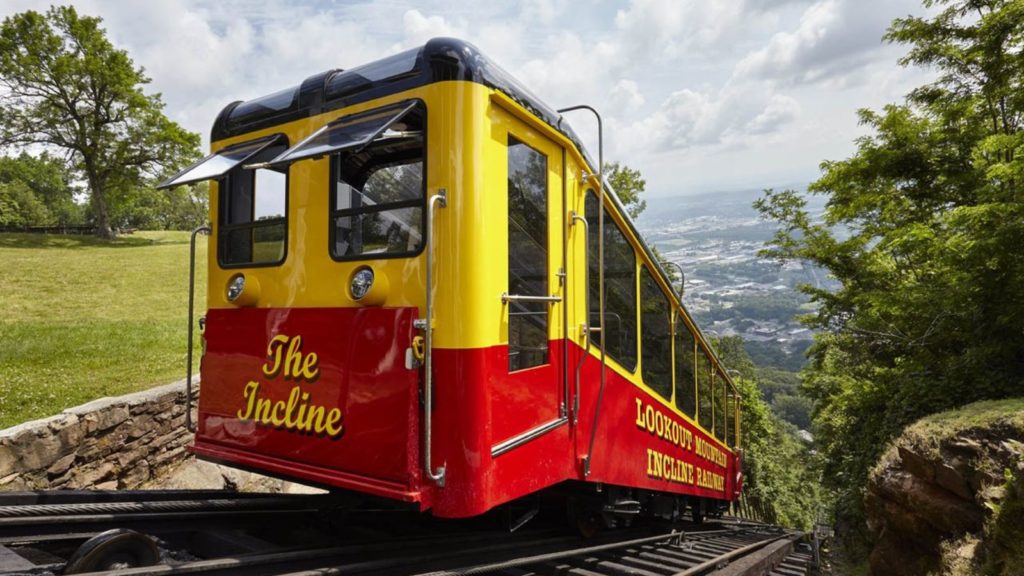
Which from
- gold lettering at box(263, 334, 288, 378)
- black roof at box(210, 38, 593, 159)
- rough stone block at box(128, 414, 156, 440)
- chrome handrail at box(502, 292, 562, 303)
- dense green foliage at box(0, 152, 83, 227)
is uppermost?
dense green foliage at box(0, 152, 83, 227)

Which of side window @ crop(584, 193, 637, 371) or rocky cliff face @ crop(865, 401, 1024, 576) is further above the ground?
side window @ crop(584, 193, 637, 371)

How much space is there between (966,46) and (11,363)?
57.1ft

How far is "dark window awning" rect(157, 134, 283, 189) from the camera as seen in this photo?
3369 mm

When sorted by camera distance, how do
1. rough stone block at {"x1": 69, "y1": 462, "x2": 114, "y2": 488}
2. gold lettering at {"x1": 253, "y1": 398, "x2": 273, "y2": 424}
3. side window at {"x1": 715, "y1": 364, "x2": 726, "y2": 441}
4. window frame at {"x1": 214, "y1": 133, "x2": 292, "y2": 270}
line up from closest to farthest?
1. gold lettering at {"x1": 253, "y1": 398, "x2": 273, "y2": 424}
2. window frame at {"x1": 214, "y1": 133, "x2": 292, "y2": 270}
3. rough stone block at {"x1": 69, "y1": 462, "x2": 114, "y2": 488}
4. side window at {"x1": 715, "y1": 364, "x2": 726, "y2": 441}

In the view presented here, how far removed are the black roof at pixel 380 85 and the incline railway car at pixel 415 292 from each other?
0.01 metres

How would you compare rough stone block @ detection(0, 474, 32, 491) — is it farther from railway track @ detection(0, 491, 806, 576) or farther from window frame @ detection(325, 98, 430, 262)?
window frame @ detection(325, 98, 430, 262)

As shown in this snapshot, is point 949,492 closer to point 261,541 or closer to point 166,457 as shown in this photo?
point 261,541

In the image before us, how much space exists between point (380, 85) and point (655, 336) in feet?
10.8

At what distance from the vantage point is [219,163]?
3.55 meters

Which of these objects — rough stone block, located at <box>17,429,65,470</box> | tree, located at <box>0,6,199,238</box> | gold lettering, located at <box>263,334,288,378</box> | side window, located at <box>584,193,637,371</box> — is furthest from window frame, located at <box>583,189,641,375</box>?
tree, located at <box>0,6,199,238</box>

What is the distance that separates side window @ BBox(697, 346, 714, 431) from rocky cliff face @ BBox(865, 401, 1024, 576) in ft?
6.97

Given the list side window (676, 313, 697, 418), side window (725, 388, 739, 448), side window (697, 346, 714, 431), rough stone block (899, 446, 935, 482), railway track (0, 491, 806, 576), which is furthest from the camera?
side window (725, 388, 739, 448)

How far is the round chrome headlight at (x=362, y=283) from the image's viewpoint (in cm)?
304

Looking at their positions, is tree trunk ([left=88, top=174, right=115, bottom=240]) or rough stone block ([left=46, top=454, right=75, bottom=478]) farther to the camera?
tree trunk ([left=88, top=174, right=115, bottom=240])
